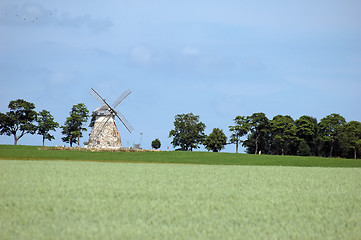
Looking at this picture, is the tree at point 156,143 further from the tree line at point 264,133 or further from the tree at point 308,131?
the tree at point 308,131

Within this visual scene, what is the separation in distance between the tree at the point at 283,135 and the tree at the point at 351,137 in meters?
9.72

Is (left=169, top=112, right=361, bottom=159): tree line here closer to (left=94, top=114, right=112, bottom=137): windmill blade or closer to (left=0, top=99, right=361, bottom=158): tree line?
(left=0, top=99, right=361, bottom=158): tree line

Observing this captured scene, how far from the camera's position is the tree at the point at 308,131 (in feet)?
279

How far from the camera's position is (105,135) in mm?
62875

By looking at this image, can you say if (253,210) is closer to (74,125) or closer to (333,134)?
(74,125)

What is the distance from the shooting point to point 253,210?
11141 mm

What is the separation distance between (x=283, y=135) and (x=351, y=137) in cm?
1319

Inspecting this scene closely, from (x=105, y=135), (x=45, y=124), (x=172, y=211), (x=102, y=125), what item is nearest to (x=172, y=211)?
(x=172, y=211)

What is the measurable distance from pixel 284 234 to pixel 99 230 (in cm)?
408

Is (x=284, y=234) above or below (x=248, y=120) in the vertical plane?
below

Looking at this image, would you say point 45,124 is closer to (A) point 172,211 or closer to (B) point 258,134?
(B) point 258,134

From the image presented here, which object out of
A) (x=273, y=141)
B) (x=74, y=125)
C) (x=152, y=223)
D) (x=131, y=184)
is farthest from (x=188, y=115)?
(x=152, y=223)

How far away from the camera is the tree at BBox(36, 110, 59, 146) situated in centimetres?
7907

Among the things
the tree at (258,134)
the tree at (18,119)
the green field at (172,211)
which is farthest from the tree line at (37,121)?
the green field at (172,211)
